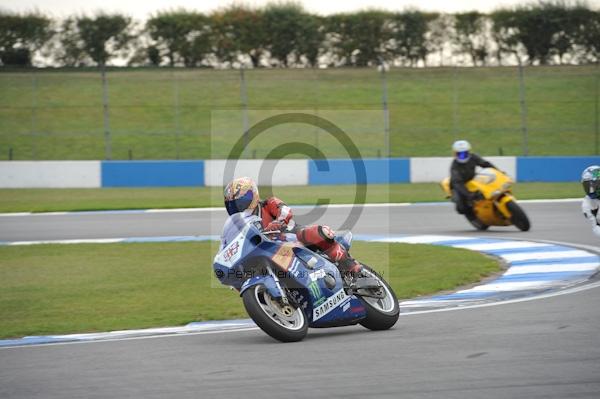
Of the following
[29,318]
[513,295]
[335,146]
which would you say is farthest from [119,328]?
[335,146]

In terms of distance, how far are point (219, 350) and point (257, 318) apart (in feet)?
1.20

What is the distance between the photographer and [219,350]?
736cm

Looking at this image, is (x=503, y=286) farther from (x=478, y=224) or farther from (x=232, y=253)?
(x=478, y=224)

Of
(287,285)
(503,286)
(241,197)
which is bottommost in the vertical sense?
(503,286)

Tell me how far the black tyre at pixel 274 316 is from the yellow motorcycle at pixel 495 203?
29.2ft

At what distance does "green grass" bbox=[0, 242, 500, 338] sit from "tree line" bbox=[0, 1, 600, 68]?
29711 millimetres

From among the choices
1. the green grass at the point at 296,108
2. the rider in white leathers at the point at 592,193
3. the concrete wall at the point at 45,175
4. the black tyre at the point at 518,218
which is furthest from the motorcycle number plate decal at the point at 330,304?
the green grass at the point at 296,108

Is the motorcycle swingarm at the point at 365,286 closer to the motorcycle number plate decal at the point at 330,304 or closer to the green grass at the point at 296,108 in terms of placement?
the motorcycle number plate decal at the point at 330,304

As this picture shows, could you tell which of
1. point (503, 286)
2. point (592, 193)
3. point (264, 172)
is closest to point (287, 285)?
point (503, 286)

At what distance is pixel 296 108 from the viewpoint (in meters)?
36.2

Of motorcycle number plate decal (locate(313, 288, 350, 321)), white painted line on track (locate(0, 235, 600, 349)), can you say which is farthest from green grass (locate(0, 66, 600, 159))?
motorcycle number plate decal (locate(313, 288, 350, 321))

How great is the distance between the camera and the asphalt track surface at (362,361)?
5918mm

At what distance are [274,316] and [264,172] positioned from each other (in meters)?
21.7

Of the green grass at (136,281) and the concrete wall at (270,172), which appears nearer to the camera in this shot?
the green grass at (136,281)
